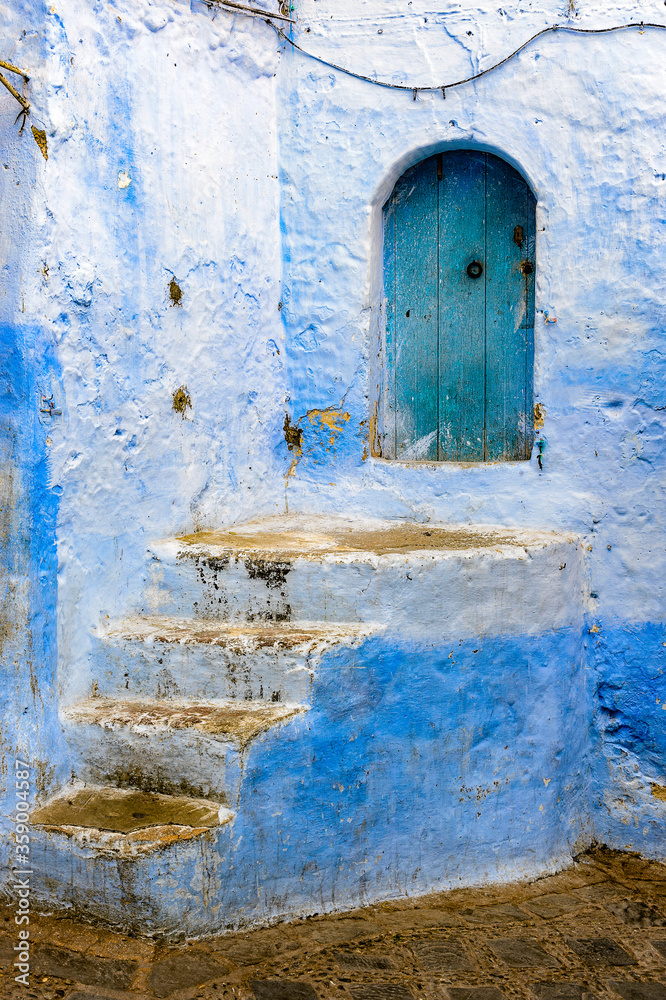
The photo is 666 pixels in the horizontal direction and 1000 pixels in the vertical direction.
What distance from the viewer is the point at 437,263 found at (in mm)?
4199

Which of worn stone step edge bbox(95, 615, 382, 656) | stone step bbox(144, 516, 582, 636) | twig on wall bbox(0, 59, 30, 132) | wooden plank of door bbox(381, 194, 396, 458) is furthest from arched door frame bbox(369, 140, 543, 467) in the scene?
twig on wall bbox(0, 59, 30, 132)

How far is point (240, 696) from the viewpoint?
319cm

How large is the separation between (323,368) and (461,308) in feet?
2.32

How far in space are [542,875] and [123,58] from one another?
3.53 m

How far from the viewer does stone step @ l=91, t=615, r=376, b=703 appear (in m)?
3.13

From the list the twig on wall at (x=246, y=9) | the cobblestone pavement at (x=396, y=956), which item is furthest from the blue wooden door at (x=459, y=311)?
the cobblestone pavement at (x=396, y=956)

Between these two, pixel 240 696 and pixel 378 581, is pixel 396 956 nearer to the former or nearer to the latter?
pixel 240 696

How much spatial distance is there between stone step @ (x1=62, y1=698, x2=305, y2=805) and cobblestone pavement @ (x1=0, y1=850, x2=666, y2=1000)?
48 cm

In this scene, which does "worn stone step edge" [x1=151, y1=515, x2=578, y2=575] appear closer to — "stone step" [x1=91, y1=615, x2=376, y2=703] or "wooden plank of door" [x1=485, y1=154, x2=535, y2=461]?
"stone step" [x1=91, y1=615, x2=376, y2=703]

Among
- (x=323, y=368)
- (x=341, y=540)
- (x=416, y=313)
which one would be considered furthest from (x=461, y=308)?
(x=341, y=540)

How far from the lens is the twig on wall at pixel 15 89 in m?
2.92

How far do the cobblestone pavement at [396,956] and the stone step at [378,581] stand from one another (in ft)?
3.36

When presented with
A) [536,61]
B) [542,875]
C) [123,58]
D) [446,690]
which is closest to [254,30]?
[123,58]

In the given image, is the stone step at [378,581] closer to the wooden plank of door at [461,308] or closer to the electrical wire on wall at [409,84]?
the wooden plank of door at [461,308]
